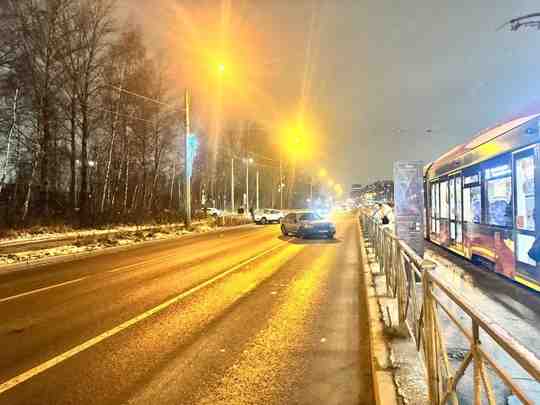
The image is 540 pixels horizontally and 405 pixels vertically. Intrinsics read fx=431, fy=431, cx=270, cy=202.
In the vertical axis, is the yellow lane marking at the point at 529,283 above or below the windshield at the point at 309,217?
below

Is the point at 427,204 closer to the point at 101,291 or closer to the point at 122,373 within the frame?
the point at 101,291

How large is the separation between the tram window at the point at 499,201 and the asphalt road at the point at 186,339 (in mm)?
3532

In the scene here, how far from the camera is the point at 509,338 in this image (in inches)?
74.5

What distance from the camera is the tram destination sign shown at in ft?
35.9

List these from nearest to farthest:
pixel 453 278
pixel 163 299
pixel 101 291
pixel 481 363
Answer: pixel 481 363 < pixel 163 299 < pixel 101 291 < pixel 453 278

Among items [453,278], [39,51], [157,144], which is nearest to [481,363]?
[453,278]

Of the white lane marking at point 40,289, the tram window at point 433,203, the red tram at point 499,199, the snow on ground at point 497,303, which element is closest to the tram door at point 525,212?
the red tram at point 499,199

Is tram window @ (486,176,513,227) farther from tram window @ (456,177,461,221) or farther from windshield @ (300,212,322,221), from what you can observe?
windshield @ (300,212,322,221)

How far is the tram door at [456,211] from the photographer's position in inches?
530

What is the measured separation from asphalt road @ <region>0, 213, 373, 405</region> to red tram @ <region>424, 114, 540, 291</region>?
3304mm

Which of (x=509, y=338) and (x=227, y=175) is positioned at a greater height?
(x=227, y=175)

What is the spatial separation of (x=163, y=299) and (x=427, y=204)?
47.0ft

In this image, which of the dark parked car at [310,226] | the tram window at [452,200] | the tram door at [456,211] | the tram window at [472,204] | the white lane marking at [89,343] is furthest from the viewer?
the dark parked car at [310,226]

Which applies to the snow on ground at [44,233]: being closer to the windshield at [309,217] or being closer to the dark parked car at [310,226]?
the dark parked car at [310,226]
